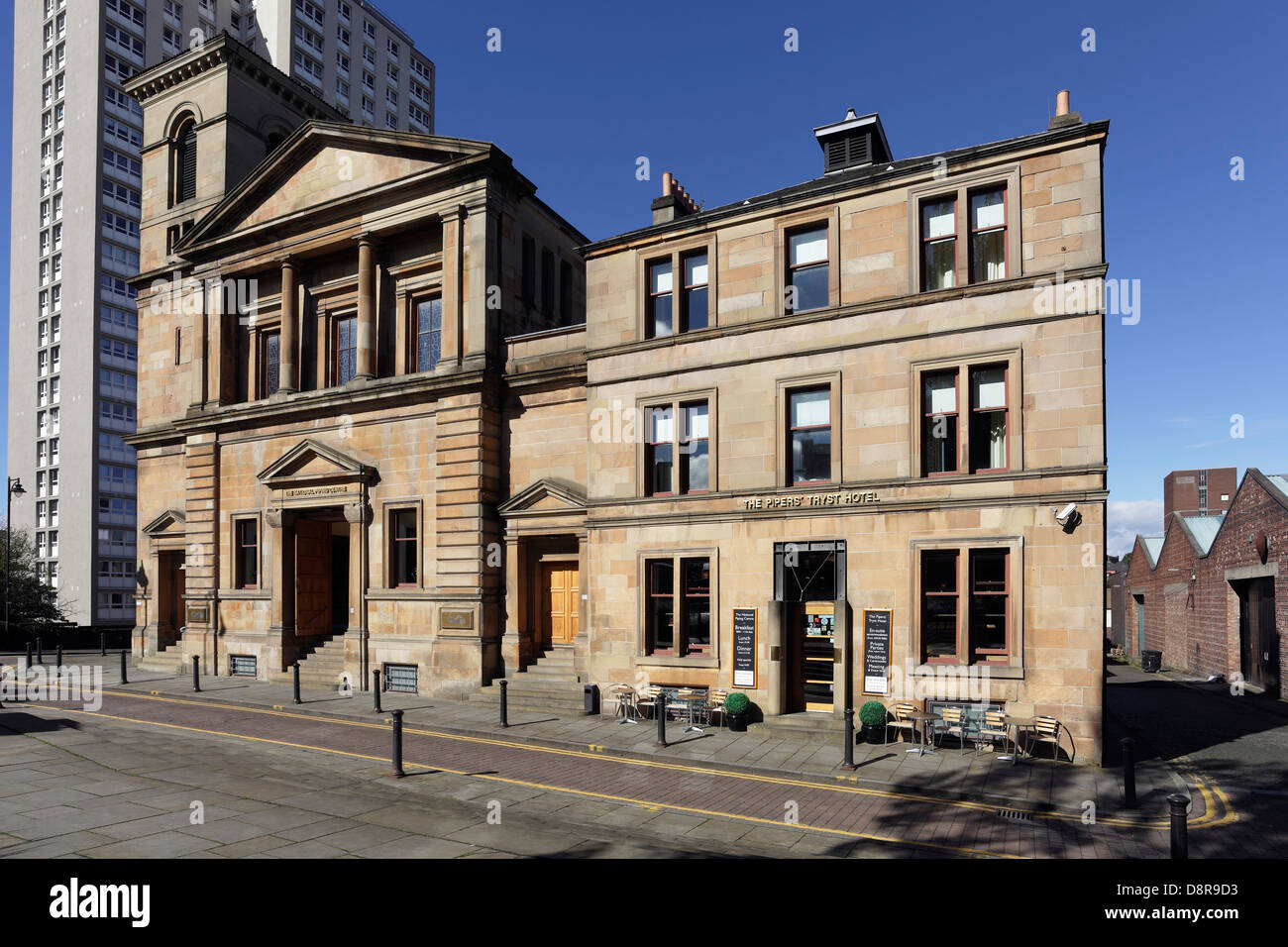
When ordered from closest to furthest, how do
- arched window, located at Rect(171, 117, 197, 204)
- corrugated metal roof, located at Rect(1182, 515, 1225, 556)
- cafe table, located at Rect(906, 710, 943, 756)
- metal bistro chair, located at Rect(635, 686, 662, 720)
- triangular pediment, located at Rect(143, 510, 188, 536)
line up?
cafe table, located at Rect(906, 710, 943, 756) → metal bistro chair, located at Rect(635, 686, 662, 720) → triangular pediment, located at Rect(143, 510, 188, 536) → arched window, located at Rect(171, 117, 197, 204) → corrugated metal roof, located at Rect(1182, 515, 1225, 556)

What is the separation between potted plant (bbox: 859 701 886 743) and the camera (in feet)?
55.9

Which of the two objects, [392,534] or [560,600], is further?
[392,534]

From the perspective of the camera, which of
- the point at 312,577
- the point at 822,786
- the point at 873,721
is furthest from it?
the point at 312,577

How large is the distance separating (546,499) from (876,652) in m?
10.1

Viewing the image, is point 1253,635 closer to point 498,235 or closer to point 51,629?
point 498,235

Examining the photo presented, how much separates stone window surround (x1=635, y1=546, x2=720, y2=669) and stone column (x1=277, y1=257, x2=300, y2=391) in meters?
14.9

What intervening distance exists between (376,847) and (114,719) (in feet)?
46.9

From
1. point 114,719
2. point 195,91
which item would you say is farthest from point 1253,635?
point 195,91

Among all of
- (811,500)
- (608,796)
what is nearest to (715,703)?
(811,500)

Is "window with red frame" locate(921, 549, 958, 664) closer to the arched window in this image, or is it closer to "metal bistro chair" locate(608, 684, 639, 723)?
"metal bistro chair" locate(608, 684, 639, 723)

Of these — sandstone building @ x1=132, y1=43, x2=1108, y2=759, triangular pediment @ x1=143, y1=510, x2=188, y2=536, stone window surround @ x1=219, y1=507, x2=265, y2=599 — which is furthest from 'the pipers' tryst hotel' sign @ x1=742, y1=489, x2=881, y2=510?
triangular pediment @ x1=143, y1=510, x2=188, y2=536

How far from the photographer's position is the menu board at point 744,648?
19203mm

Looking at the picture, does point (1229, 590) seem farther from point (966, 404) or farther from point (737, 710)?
point (737, 710)

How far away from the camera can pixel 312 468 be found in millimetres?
27359
